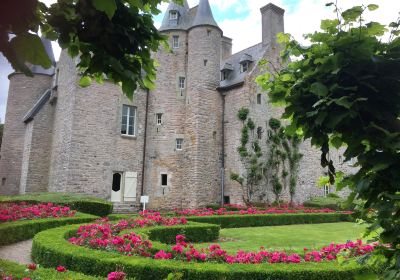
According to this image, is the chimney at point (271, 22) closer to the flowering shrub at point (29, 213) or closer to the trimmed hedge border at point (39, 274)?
the flowering shrub at point (29, 213)

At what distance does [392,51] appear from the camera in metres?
2.33

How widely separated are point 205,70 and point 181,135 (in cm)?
433

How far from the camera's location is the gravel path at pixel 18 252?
757 cm

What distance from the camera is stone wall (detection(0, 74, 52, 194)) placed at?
2361 centimetres

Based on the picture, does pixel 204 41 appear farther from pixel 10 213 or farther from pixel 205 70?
pixel 10 213

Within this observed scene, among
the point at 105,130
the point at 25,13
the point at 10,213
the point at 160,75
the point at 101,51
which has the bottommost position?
the point at 10,213

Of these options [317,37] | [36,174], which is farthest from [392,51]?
[36,174]

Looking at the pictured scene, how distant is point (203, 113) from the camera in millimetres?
21203

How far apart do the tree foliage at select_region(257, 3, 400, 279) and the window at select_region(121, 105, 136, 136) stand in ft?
61.5

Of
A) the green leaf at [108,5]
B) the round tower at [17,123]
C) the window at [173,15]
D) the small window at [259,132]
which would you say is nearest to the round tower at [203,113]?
the window at [173,15]

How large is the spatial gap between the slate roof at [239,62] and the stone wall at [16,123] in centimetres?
1274

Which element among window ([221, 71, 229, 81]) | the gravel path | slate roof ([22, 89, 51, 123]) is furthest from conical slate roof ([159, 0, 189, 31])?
the gravel path

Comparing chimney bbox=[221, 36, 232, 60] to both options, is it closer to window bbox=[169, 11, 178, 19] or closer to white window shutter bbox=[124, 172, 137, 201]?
window bbox=[169, 11, 178, 19]

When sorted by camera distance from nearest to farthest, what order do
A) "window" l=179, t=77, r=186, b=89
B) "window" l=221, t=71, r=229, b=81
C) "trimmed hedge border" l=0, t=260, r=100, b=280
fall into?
"trimmed hedge border" l=0, t=260, r=100, b=280 → "window" l=179, t=77, r=186, b=89 → "window" l=221, t=71, r=229, b=81
